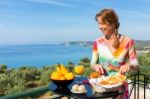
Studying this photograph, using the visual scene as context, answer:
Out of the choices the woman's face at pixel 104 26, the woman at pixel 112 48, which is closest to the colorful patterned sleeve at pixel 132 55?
the woman at pixel 112 48

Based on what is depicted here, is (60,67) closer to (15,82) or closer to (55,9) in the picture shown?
(15,82)

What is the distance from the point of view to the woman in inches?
103

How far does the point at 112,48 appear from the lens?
2699 mm

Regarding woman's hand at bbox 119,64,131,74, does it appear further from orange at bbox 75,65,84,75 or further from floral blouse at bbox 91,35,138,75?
orange at bbox 75,65,84,75

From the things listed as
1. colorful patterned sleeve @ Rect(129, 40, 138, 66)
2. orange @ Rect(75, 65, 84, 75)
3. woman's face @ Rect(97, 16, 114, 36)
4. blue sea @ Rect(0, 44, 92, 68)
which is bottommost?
blue sea @ Rect(0, 44, 92, 68)

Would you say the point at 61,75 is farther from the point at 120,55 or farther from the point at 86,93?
the point at 120,55

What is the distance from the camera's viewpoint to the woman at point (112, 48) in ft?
8.61

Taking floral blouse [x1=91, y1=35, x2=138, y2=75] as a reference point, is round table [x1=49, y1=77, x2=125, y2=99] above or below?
below

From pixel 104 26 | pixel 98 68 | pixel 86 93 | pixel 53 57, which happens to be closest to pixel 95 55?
pixel 98 68

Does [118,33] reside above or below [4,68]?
above

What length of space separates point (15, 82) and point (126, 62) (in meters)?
9.13

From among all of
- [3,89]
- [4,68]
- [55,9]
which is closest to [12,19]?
[55,9]

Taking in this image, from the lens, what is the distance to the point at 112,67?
2.68 m

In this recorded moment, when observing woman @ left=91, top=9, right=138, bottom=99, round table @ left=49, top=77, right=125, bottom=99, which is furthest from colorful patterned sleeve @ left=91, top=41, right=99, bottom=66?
round table @ left=49, top=77, right=125, bottom=99
